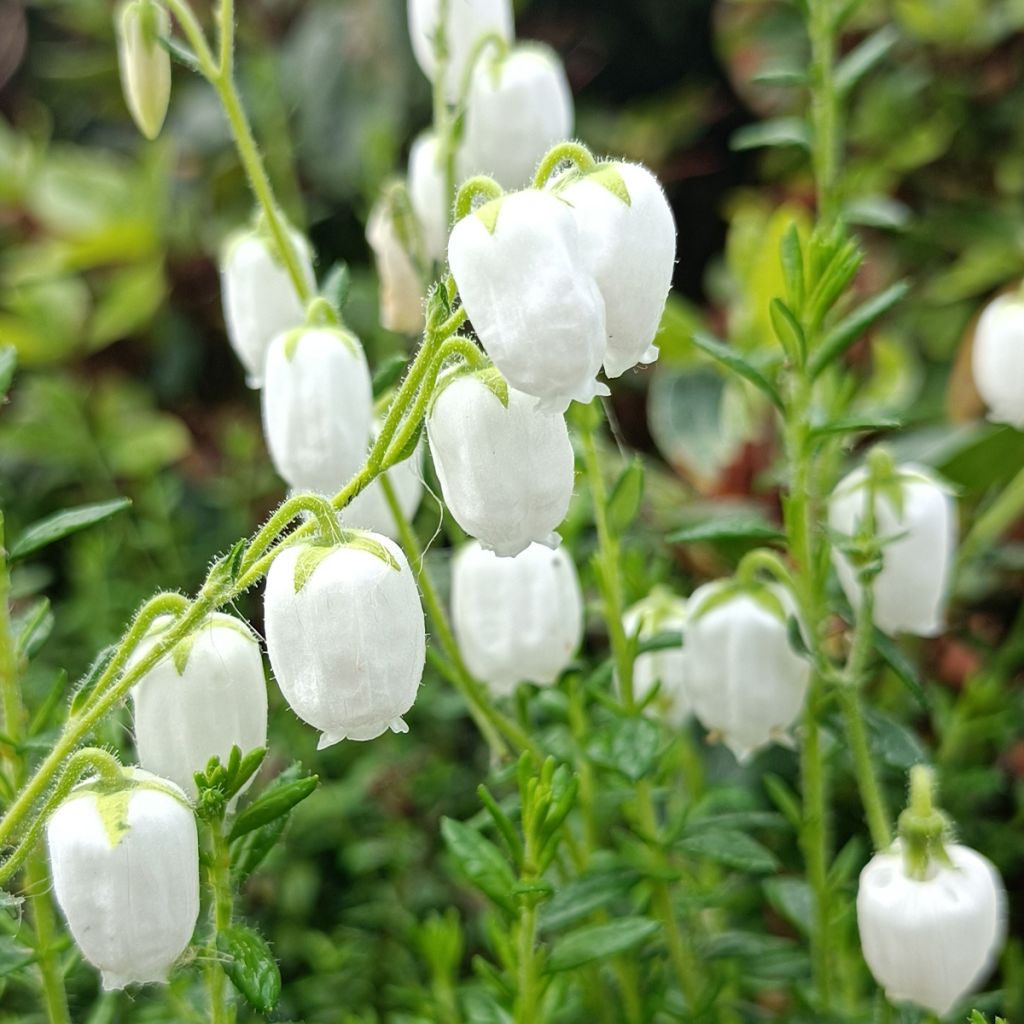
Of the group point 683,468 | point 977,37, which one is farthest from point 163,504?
point 977,37

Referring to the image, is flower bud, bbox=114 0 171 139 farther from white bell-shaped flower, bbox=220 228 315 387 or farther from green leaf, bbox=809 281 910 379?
green leaf, bbox=809 281 910 379

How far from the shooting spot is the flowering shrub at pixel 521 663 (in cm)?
53

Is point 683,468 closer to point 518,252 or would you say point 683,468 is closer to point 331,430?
point 331,430

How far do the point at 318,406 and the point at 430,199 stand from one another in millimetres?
272

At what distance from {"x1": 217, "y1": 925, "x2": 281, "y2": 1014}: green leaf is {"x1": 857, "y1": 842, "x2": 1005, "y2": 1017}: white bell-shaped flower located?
30 cm

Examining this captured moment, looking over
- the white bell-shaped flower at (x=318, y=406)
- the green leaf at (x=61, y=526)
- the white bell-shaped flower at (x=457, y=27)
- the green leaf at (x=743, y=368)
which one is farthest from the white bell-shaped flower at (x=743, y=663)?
the white bell-shaped flower at (x=457, y=27)

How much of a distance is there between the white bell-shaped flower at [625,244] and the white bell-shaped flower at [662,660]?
1.15ft

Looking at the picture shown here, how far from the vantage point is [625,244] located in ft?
1.69

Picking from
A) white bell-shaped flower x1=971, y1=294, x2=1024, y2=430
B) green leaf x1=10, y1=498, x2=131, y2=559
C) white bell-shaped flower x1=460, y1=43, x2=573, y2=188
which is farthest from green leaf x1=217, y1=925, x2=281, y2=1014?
white bell-shaped flower x1=971, y1=294, x2=1024, y2=430

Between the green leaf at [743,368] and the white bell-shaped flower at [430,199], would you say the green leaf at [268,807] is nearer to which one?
the green leaf at [743,368]

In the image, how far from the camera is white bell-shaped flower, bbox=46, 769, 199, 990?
51 centimetres

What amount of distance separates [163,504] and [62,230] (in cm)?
79

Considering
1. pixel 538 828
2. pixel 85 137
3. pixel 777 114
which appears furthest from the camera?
pixel 85 137

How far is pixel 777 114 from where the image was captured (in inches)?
77.6
